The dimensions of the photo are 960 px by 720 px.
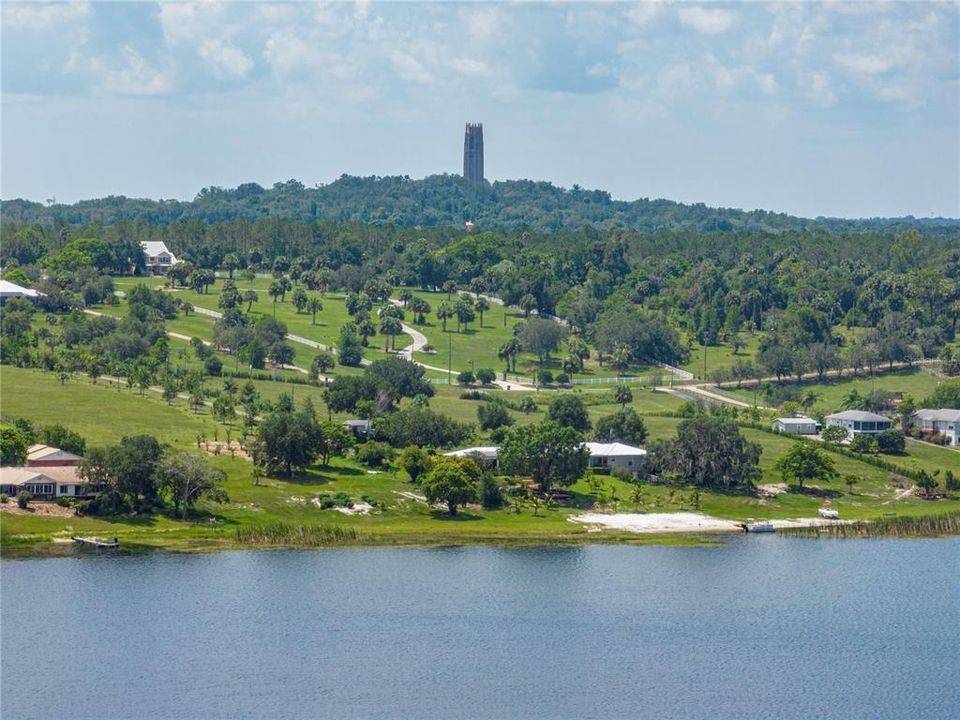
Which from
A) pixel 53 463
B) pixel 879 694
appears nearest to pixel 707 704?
pixel 879 694

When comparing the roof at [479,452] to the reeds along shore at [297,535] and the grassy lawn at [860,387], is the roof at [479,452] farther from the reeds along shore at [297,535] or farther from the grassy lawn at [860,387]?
the grassy lawn at [860,387]

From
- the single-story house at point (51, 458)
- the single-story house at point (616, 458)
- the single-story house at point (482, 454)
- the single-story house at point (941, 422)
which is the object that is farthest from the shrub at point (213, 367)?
the single-story house at point (941, 422)

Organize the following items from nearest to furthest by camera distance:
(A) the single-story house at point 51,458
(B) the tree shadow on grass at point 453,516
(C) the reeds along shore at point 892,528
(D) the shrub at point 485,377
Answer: (A) the single-story house at point 51,458, (B) the tree shadow on grass at point 453,516, (C) the reeds along shore at point 892,528, (D) the shrub at point 485,377

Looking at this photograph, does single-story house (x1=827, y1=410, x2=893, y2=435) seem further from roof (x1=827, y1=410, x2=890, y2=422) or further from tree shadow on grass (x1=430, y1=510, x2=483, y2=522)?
tree shadow on grass (x1=430, y1=510, x2=483, y2=522)

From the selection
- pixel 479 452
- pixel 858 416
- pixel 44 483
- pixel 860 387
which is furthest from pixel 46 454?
pixel 860 387

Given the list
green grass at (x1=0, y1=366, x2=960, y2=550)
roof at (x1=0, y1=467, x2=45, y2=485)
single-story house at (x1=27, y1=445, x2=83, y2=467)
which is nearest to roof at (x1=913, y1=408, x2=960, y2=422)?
green grass at (x1=0, y1=366, x2=960, y2=550)

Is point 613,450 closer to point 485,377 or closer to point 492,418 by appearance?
point 492,418

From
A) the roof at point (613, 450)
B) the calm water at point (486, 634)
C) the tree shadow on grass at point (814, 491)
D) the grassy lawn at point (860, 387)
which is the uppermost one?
the grassy lawn at point (860, 387)

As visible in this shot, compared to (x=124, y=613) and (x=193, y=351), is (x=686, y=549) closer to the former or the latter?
(x=124, y=613)
